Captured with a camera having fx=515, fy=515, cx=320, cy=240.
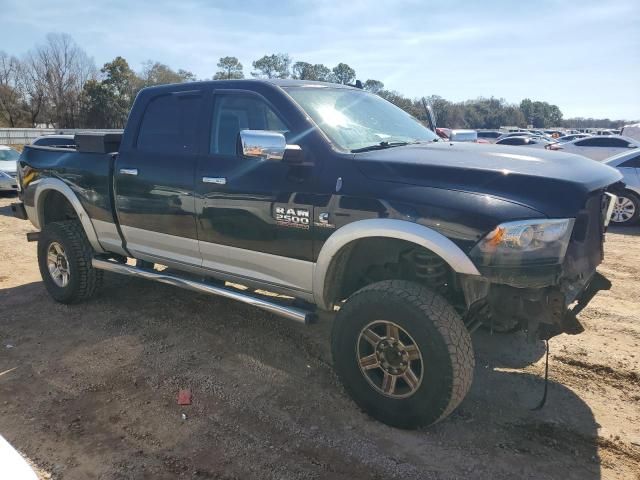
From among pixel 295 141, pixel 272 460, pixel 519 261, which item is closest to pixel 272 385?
pixel 272 460

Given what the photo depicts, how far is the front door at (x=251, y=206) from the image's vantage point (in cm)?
346

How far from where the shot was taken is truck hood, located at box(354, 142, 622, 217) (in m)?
2.71

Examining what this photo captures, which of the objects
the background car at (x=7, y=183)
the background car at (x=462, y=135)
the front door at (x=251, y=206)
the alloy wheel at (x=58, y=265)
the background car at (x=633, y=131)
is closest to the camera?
the front door at (x=251, y=206)

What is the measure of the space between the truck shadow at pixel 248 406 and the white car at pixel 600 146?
1412cm

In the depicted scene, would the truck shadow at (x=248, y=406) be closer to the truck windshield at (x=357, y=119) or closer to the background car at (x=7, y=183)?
the truck windshield at (x=357, y=119)

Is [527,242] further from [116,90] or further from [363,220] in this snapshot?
[116,90]

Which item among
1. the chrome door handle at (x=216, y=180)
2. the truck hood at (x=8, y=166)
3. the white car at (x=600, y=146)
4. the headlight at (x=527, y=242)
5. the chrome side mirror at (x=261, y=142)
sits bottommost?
the truck hood at (x=8, y=166)

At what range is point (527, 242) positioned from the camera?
Answer: 2652 millimetres

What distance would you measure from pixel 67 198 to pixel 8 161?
465 inches

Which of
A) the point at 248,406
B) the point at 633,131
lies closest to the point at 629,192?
the point at 248,406

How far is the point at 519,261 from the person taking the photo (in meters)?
2.66

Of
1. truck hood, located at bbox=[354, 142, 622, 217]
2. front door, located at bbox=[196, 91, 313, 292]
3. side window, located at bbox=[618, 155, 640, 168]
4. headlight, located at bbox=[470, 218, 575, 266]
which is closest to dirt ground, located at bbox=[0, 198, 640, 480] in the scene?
front door, located at bbox=[196, 91, 313, 292]

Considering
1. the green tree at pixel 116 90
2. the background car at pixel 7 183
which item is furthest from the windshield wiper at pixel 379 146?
the green tree at pixel 116 90

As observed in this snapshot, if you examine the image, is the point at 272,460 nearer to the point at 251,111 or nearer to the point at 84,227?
the point at 251,111
